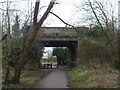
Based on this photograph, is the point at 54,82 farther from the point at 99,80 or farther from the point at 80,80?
the point at 99,80

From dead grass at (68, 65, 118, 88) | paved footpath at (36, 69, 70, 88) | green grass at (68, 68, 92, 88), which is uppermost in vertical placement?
dead grass at (68, 65, 118, 88)

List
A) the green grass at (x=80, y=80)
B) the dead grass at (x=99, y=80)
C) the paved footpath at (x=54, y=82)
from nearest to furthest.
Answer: the dead grass at (x=99, y=80) < the green grass at (x=80, y=80) < the paved footpath at (x=54, y=82)

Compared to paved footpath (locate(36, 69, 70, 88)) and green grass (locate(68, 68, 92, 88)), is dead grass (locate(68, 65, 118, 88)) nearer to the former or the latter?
green grass (locate(68, 68, 92, 88))

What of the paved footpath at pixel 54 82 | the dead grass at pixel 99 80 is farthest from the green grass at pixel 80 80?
the paved footpath at pixel 54 82

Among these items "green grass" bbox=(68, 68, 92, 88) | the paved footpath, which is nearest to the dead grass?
"green grass" bbox=(68, 68, 92, 88)

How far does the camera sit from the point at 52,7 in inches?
586

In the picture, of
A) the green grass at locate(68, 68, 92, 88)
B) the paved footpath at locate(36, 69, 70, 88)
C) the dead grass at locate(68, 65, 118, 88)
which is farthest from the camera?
the paved footpath at locate(36, 69, 70, 88)

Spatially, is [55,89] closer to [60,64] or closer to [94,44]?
[94,44]

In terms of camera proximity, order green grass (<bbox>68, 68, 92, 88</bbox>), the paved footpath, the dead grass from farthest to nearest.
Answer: the paved footpath → green grass (<bbox>68, 68, 92, 88</bbox>) → the dead grass

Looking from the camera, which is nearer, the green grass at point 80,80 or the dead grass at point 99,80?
the dead grass at point 99,80

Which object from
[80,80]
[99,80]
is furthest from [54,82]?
[99,80]

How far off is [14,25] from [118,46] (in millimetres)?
8784

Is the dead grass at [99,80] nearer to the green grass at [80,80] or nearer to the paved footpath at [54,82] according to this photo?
the green grass at [80,80]

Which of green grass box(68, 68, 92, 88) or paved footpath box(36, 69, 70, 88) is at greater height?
green grass box(68, 68, 92, 88)
